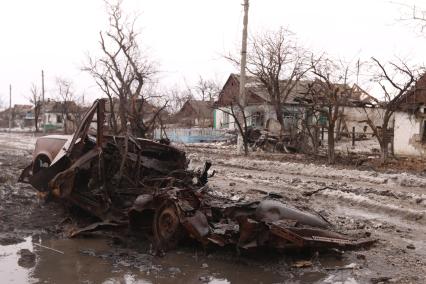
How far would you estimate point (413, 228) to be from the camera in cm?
851

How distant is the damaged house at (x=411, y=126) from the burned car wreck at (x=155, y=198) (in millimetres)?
18036

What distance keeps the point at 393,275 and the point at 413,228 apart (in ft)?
9.86

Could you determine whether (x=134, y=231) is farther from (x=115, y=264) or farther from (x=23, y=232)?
(x=23, y=232)

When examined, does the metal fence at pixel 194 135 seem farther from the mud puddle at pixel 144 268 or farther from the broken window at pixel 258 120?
the mud puddle at pixel 144 268

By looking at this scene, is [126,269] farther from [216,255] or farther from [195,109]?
[195,109]

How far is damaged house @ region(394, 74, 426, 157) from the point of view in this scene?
78.4ft

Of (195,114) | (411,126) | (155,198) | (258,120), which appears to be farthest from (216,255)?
(195,114)

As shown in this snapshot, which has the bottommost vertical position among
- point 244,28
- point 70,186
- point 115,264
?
point 115,264

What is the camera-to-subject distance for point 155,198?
687cm

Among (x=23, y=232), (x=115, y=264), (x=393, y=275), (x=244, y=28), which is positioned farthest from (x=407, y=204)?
(x=244, y=28)

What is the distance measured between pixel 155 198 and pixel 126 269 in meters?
1.13

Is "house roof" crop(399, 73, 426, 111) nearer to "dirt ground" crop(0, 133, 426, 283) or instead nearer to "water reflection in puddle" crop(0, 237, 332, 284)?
"dirt ground" crop(0, 133, 426, 283)

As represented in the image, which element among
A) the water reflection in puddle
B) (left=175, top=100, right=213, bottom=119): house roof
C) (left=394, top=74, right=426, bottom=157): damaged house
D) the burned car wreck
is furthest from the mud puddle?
(left=175, top=100, right=213, bottom=119): house roof

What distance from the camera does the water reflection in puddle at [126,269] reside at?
572cm
